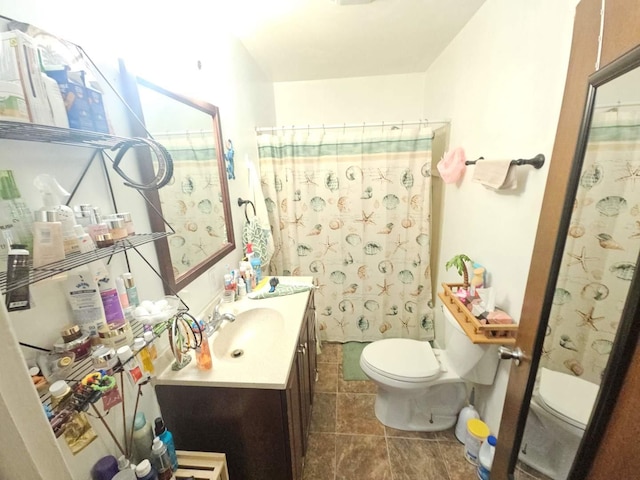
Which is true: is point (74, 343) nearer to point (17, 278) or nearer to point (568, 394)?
point (17, 278)

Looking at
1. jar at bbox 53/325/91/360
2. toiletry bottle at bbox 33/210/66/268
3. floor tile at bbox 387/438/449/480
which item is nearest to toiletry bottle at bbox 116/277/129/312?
jar at bbox 53/325/91/360

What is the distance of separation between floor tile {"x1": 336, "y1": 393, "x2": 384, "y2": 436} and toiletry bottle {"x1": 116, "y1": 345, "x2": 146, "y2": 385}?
140cm

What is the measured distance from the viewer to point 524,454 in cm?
92

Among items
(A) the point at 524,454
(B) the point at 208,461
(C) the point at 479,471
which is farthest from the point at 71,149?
(C) the point at 479,471

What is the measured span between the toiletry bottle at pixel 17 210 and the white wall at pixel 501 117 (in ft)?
5.21

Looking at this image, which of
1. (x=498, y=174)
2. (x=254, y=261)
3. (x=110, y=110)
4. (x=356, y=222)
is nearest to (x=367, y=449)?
(x=254, y=261)

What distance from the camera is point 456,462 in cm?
146

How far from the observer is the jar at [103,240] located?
24.3 inches

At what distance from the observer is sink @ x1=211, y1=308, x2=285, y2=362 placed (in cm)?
117

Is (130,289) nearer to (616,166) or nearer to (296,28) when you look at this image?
(616,166)

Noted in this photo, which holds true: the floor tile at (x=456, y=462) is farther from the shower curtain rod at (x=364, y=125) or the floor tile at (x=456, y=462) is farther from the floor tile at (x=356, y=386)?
the shower curtain rod at (x=364, y=125)

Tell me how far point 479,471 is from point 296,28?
2.72m

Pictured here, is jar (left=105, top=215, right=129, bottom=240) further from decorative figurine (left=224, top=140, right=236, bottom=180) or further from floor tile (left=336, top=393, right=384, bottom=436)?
floor tile (left=336, top=393, right=384, bottom=436)

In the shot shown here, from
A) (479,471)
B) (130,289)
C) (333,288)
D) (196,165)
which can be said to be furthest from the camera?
(333,288)
